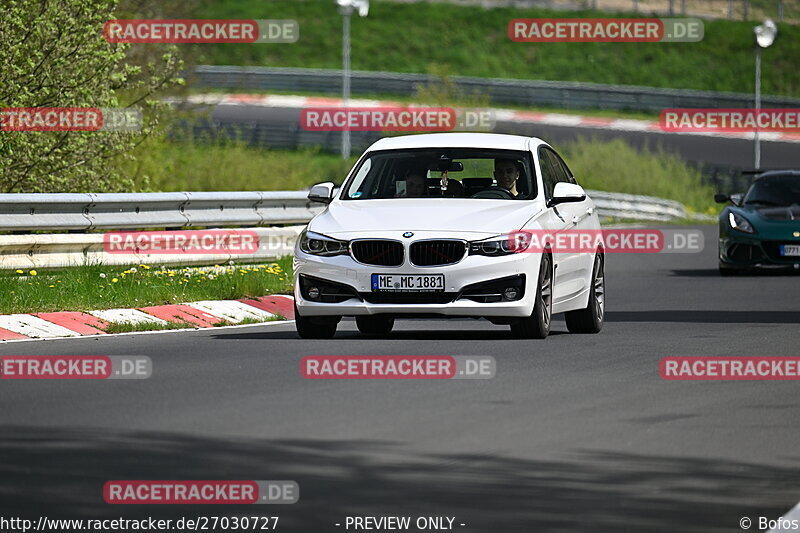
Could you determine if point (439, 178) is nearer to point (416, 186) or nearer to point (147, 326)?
point (416, 186)

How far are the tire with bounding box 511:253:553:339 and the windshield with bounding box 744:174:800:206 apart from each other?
453 inches

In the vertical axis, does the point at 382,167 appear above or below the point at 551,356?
above

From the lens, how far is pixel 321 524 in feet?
22.9

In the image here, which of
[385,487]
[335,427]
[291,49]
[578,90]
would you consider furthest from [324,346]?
[291,49]

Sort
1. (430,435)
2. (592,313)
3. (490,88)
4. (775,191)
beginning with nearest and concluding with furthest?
(430,435), (592,313), (775,191), (490,88)

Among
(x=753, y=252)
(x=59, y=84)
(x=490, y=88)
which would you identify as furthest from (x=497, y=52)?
(x=59, y=84)

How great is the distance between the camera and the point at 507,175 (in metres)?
15.1

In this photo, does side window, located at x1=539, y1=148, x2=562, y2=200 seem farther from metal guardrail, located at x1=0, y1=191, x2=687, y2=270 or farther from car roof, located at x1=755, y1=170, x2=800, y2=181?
car roof, located at x1=755, y1=170, x2=800, y2=181

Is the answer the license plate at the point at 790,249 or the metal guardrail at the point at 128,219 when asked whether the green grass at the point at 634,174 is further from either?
the metal guardrail at the point at 128,219

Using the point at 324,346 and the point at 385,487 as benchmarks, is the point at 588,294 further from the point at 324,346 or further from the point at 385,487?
the point at 385,487

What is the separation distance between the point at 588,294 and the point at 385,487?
799cm

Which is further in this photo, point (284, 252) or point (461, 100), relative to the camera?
point (461, 100)

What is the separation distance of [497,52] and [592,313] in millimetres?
60677

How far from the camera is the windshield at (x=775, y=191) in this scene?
82.7 feet
